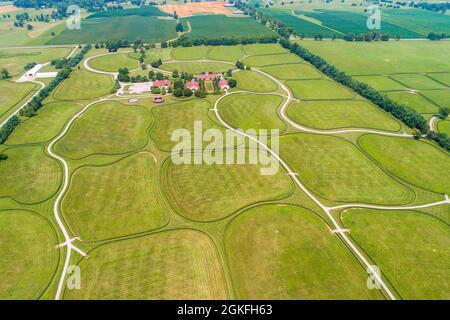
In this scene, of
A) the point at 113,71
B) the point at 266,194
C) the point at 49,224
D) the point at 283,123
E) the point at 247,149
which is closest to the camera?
the point at 49,224

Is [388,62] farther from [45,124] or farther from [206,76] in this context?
[45,124]

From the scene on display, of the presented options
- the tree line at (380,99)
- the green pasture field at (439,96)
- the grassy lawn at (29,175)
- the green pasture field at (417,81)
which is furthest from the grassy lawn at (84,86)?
the green pasture field at (439,96)

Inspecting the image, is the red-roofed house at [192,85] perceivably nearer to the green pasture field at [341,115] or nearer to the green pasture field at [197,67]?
the green pasture field at [197,67]

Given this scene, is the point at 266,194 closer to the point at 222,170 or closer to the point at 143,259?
the point at 222,170

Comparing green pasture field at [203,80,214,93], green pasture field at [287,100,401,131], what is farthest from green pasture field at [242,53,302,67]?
green pasture field at [287,100,401,131]

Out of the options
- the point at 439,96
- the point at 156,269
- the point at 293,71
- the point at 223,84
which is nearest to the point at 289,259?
the point at 156,269

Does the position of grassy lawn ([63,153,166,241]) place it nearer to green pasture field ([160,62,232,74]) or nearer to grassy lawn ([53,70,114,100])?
grassy lawn ([53,70,114,100])

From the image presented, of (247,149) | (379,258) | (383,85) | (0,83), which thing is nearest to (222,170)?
(247,149)
